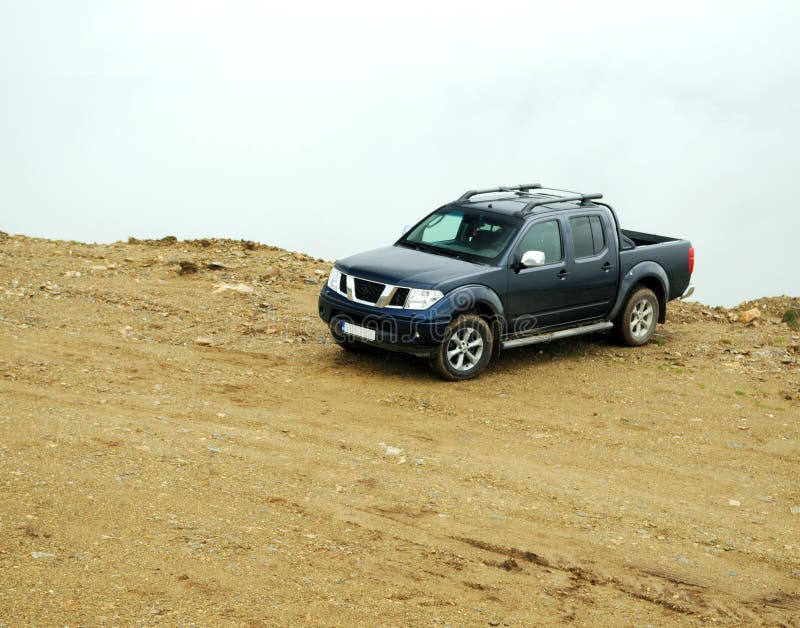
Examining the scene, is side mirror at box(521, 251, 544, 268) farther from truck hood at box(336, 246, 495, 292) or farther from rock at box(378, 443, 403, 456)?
rock at box(378, 443, 403, 456)

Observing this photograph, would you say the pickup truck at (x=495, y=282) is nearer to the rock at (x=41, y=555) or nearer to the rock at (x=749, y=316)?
the rock at (x=749, y=316)

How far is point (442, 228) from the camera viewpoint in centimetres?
1170

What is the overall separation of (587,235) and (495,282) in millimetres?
1745

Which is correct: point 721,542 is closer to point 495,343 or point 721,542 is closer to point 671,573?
point 671,573

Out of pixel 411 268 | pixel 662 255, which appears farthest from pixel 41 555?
pixel 662 255

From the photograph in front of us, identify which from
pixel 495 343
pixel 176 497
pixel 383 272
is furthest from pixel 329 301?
pixel 176 497

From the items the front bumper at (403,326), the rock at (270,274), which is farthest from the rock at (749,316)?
the rock at (270,274)

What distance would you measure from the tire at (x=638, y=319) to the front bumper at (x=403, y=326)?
3.34 metres

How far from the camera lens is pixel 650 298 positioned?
505 inches

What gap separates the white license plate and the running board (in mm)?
1597

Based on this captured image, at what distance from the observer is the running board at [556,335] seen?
11.1m

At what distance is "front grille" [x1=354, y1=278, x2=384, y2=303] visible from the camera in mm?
10546

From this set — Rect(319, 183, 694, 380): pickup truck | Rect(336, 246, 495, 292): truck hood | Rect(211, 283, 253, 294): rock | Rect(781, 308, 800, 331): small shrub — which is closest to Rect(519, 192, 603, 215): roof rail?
Rect(319, 183, 694, 380): pickup truck

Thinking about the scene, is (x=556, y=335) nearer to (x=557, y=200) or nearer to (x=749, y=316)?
(x=557, y=200)
